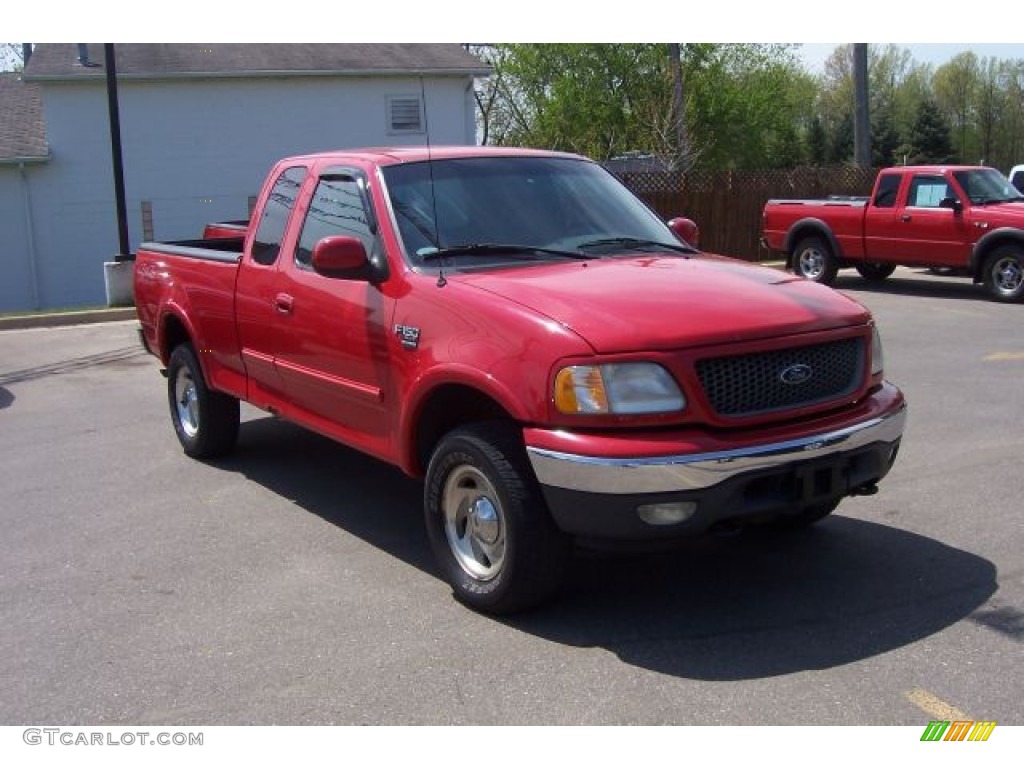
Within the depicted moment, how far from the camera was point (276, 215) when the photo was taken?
6367mm

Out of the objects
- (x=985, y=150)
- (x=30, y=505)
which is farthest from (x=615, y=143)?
(x=30, y=505)

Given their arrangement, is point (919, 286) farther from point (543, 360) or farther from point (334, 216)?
point (543, 360)

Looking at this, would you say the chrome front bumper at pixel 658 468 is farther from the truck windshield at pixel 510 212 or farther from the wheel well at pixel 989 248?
the wheel well at pixel 989 248

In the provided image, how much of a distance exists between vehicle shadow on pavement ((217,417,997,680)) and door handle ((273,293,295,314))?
1.19 metres

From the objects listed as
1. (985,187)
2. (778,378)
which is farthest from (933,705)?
(985,187)

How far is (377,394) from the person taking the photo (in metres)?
5.18

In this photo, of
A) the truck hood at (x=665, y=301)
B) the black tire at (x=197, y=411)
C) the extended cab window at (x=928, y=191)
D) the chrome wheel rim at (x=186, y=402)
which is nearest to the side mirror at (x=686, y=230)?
the truck hood at (x=665, y=301)

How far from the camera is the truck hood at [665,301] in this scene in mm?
4219

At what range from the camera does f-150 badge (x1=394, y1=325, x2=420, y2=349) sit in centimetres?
485

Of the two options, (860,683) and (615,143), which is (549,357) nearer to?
(860,683)

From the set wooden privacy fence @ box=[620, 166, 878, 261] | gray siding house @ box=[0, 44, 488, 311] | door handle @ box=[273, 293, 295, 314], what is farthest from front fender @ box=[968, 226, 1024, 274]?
gray siding house @ box=[0, 44, 488, 311]

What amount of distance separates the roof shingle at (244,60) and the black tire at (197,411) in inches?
691

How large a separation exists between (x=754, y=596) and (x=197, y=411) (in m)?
4.20
